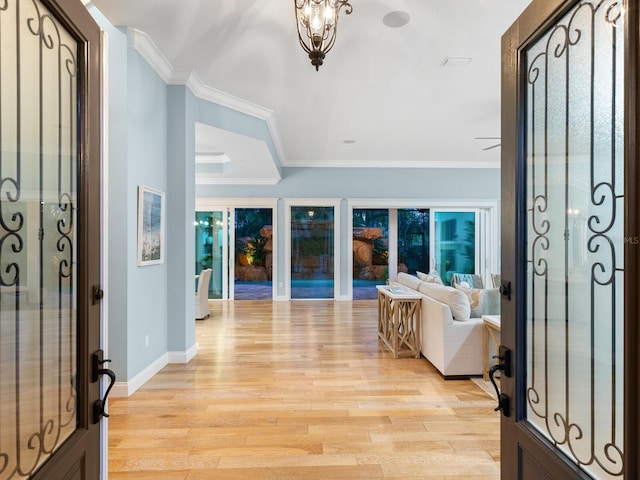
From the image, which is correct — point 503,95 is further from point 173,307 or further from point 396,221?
point 396,221

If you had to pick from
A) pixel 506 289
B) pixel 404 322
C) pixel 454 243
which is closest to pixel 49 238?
pixel 506 289

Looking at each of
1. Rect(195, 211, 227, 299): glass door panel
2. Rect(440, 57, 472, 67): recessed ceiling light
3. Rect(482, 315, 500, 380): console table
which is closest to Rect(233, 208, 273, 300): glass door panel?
Rect(195, 211, 227, 299): glass door panel

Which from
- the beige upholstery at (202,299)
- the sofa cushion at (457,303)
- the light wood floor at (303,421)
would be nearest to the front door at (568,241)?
the light wood floor at (303,421)

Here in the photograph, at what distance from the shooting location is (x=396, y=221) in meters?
9.25

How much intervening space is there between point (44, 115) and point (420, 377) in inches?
143

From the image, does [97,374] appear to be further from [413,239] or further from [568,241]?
[413,239]

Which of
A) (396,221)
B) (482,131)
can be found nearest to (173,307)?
(482,131)

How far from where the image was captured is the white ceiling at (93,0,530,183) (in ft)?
9.71

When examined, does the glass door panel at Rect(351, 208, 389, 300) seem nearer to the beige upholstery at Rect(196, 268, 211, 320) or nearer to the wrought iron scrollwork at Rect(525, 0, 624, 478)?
the beige upholstery at Rect(196, 268, 211, 320)

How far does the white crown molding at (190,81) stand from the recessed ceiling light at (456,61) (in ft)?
7.89

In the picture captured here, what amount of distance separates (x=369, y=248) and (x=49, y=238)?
8565 mm

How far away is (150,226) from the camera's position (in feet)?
11.9

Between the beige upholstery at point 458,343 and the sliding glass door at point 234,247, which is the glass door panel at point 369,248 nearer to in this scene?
the sliding glass door at point 234,247

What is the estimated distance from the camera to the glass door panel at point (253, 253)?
886 centimetres
